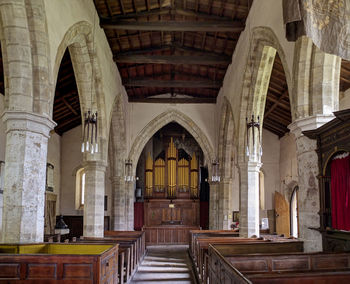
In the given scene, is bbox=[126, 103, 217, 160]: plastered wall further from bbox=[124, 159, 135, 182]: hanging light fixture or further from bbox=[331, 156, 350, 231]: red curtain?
bbox=[331, 156, 350, 231]: red curtain

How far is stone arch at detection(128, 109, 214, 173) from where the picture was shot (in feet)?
54.6

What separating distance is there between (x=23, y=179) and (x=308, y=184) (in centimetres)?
432

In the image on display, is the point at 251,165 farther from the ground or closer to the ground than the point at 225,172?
closer to the ground

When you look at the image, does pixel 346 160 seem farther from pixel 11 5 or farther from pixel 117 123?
pixel 117 123

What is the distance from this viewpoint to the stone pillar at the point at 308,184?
620cm

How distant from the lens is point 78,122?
59.4ft

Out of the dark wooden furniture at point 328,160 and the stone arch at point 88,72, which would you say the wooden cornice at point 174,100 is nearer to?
the stone arch at point 88,72

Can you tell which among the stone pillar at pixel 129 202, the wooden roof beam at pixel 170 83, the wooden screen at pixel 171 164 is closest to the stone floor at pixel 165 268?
the stone pillar at pixel 129 202

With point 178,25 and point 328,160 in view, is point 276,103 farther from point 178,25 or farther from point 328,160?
point 328,160

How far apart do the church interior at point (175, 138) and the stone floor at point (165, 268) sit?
8cm

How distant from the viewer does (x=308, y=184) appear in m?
6.33

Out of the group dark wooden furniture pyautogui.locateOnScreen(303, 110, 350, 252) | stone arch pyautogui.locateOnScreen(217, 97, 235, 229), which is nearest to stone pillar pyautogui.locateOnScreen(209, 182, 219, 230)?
stone arch pyautogui.locateOnScreen(217, 97, 235, 229)

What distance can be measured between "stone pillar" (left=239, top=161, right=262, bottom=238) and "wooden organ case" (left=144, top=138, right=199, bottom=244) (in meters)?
8.69

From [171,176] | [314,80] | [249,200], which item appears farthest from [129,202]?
[314,80]
